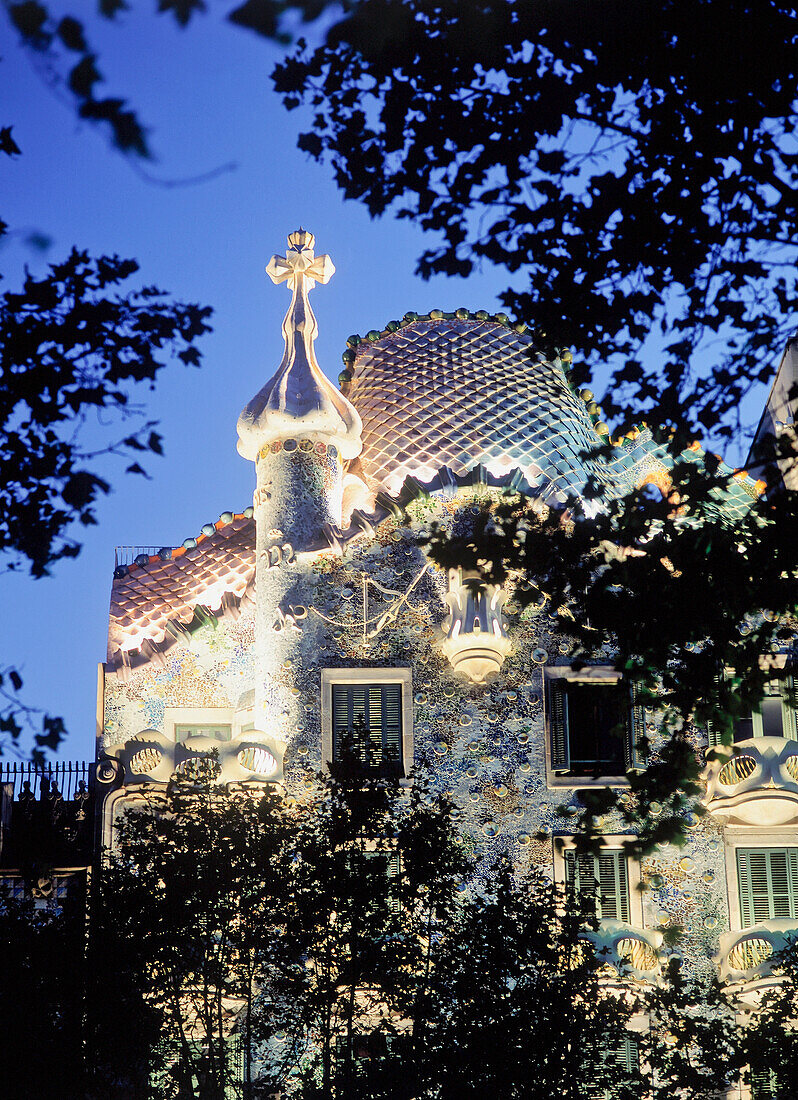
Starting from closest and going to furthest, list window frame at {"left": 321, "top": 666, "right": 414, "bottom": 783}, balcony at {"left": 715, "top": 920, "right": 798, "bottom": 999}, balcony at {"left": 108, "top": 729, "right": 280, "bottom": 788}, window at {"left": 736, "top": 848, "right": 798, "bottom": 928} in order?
balcony at {"left": 715, "top": 920, "right": 798, "bottom": 999}
balcony at {"left": 108, "top": 729, "right": 280, "bottom": 788}
window at {"left": 736, "top": 848, "right": 798, "bottom": 928}
window frame at {"left": 321, "top": 666, "right": 414, "bottom": 783}

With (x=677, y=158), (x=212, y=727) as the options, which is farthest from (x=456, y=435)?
(x=677, y=158)

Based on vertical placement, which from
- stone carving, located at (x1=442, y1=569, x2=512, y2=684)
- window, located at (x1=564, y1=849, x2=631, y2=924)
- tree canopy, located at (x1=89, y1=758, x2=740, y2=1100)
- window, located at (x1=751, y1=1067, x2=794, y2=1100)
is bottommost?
window, located at (x1=751, y1=1067, x2=794, y2=1100)

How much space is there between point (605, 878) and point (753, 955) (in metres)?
2.30

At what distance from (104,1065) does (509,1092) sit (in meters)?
4.21

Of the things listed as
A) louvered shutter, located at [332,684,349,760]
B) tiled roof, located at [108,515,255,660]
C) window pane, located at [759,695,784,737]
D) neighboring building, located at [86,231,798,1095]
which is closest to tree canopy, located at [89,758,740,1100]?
neighboring building, located at [86,231,798,1095]

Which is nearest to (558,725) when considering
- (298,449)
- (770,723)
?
(770,723)

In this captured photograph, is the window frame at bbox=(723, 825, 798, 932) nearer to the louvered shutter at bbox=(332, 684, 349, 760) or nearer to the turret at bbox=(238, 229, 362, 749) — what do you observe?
the louvered shutter at bbox=(332, 684, 349, 760)

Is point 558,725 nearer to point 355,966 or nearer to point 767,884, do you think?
point 767,884

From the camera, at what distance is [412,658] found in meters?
24.4

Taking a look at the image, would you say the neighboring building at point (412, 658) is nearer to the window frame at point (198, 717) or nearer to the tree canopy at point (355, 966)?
the window frame at point (198, 717)

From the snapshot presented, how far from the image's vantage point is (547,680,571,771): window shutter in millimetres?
24031

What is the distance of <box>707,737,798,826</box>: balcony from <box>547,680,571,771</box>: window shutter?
1.99 metres

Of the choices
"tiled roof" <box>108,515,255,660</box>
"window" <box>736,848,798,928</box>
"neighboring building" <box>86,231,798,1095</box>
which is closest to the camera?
"neighboring building" <box>86,231,798,1095</box>

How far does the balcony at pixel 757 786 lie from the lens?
23.6m
